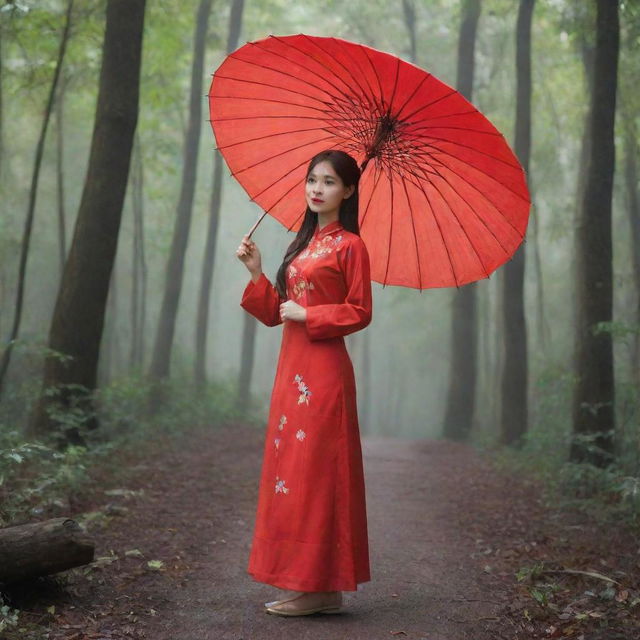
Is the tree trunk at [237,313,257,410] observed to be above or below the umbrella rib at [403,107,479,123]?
below

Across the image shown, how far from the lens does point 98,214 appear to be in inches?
304

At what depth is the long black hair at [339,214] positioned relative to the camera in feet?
13.3

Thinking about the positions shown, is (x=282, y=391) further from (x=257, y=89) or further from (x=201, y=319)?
(x=201, y=319)

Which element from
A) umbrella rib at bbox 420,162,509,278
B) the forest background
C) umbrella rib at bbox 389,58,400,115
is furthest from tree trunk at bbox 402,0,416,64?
umbrella rib at bbox 389,58,400,115

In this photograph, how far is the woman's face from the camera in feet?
13.3

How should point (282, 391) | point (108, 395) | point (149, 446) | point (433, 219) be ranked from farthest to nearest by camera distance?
1. point (108, 395)
2. point (149, 446)
3. point (433, 219)
4. point (282, 391)

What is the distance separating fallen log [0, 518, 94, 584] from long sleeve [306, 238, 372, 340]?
167 cm

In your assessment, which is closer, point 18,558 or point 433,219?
point 18,558

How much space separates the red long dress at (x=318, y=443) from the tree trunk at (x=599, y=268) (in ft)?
15.8

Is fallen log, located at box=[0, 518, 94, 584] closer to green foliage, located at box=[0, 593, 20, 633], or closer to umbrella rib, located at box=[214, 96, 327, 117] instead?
green foliage, located at box=[0, 593, 20, 633]

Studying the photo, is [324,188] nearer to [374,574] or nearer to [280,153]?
[280,153]

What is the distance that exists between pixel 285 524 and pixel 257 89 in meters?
2.53

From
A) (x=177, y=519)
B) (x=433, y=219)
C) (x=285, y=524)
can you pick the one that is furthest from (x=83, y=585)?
(x=433, y=219)

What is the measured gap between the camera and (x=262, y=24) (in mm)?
19297
